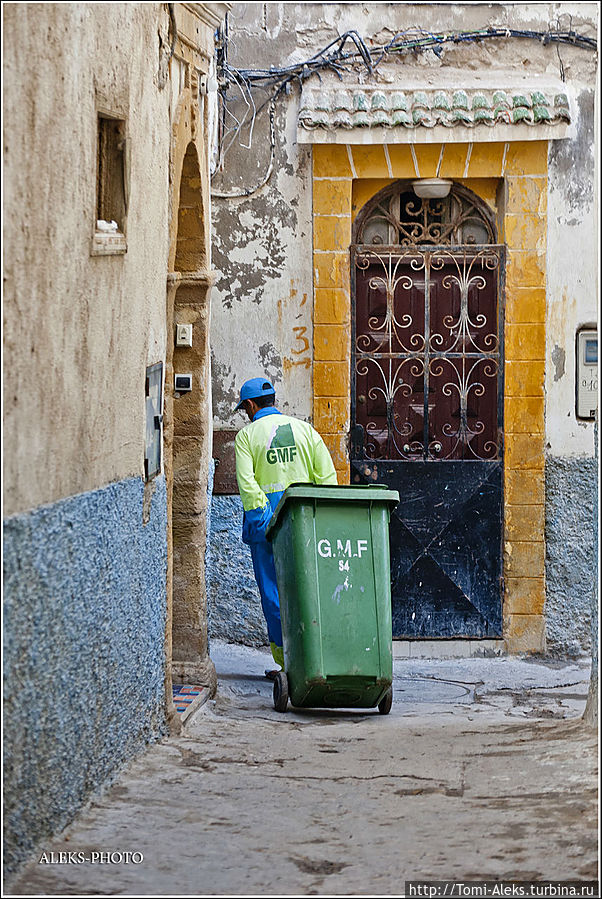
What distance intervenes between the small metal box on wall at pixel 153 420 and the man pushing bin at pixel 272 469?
56.0 inches

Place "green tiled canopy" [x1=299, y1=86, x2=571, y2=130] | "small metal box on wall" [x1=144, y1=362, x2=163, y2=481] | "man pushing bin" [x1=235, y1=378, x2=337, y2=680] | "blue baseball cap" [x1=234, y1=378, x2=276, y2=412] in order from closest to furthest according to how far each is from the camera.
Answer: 1. "small metal box on wall" [x1=144, y1=362, x2=163, y2=481]
2. "man pushing bin" [x1=235, y1=378, x2=337, y2=680]
3. "blue baseball cap" [x1=234, y1=378, x2=276, y2=412]
4. "green tiled canopy" [x1=299, y1=86, x2=571, y2=130]

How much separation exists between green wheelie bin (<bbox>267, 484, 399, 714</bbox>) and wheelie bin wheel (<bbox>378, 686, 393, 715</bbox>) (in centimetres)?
9

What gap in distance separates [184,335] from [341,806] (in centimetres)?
307

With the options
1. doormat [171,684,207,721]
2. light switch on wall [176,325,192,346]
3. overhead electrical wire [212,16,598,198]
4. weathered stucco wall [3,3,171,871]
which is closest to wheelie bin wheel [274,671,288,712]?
doormat [171,684,207,721]

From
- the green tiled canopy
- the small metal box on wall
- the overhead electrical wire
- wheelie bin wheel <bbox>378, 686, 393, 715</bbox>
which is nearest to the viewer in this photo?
the small metal box on wall

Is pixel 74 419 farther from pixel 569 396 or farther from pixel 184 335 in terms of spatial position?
pixel 569 396

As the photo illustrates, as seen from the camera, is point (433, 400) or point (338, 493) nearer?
point (338, 493)

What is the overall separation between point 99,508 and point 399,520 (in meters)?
4.58

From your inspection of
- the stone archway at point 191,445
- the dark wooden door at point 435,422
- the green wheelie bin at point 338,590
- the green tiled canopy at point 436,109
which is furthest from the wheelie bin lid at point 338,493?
the green tiled canopy at point 436,109

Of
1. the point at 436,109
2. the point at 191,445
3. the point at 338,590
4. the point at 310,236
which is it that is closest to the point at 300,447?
the point at 191,445

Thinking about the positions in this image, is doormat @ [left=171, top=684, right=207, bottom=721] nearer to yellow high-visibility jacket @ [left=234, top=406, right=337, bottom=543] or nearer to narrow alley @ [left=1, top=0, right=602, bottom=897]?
narrow alley @ [left=1, top=0, right=602, bottom=897]

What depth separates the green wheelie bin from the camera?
679cm

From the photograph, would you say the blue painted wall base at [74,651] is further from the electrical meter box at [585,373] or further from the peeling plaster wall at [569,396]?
the electrical meter box at [585,373]

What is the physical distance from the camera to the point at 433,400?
9.27 m
